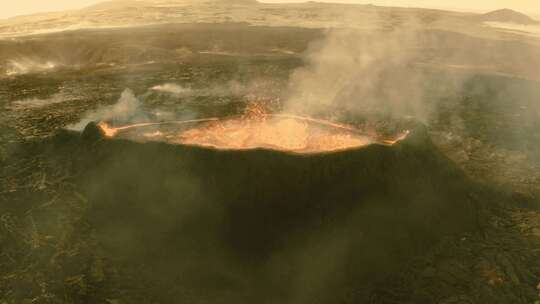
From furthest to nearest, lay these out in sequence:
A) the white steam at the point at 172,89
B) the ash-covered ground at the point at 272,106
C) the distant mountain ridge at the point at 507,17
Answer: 1. the distant mountain ridge at the point at 507,17
2. the white steam at the point at 172,89
3. the ash-covered ground at the point at 272,106

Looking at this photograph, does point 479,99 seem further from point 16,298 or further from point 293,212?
point 16,298

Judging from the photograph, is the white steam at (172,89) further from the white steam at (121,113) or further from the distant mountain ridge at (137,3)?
the distant mountain ridge at (137,3)

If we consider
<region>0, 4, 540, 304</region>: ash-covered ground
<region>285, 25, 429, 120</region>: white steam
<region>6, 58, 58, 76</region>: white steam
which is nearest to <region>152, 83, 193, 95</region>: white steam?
<region>0, 4, 540, 304</region>: ash-covered ground

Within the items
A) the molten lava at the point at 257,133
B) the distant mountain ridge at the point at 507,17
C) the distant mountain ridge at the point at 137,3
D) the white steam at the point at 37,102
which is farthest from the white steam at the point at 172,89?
the distant mountain ridge at the point at 507,17

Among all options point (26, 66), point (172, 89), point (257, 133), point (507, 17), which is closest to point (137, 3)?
point (26, 66)

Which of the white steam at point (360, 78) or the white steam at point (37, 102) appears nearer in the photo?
the white steam at point (360, 78)

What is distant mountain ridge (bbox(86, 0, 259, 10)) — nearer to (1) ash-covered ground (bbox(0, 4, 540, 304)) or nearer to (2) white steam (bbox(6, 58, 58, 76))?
(1) ash-covered ground (bbox(0, 4, 540, 304))
